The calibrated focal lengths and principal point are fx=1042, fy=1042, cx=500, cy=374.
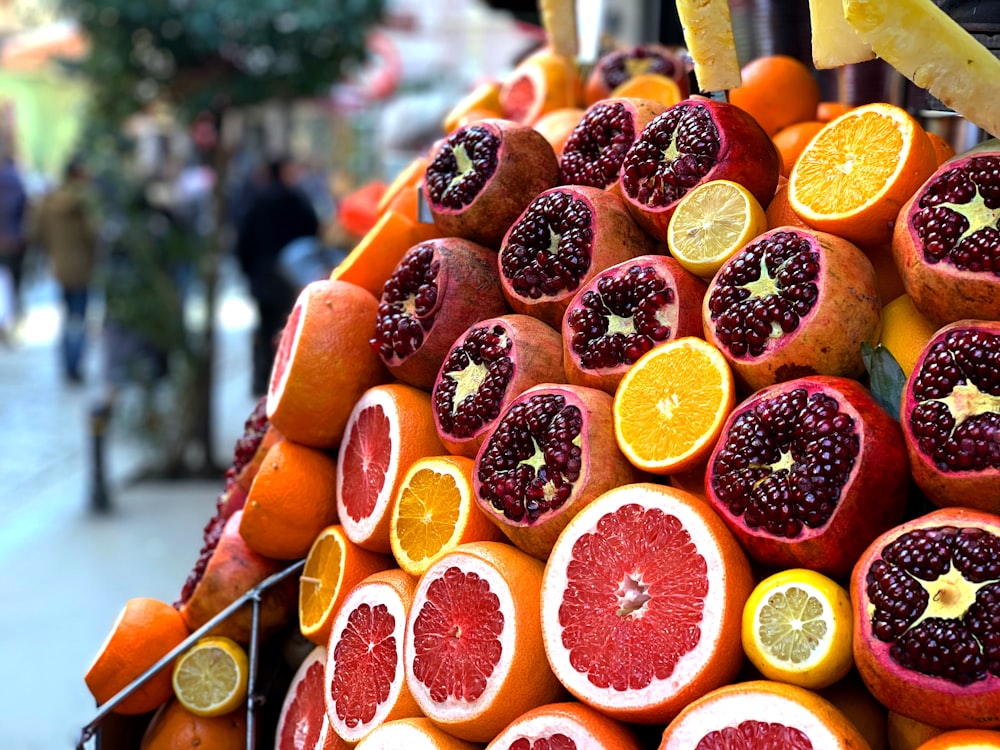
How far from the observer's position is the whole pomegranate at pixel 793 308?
4.42ft

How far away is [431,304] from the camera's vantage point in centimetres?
171

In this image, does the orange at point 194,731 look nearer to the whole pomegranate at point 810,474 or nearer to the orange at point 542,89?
the whole pomegranate at point 810,474

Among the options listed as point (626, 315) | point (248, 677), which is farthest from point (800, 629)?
point (248, 677)

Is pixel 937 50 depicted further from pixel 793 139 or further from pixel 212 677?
pixel 212 677

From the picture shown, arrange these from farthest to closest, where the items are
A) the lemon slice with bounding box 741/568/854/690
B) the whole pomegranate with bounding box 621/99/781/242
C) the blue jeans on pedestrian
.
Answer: the blue jeans on pedestrian → the whole pomegranate with bounding box 621/99/781/242 → the lemon slice with bounding box 741/568/854/690

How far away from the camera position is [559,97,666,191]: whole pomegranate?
1769mm

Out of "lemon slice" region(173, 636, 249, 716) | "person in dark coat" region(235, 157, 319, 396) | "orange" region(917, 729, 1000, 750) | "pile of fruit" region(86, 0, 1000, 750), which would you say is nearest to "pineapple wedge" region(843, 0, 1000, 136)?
"pile of fruit" region(86, 0, 1000, 750)

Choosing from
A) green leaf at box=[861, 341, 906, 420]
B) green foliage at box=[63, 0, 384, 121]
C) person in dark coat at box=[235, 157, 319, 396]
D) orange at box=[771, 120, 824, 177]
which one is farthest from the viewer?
person in dark coat at box=[235, 157, 319, 396]

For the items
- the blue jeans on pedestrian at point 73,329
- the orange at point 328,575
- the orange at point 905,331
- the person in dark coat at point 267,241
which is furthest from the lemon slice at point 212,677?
the blue jeans on pedestrian at point 73,329

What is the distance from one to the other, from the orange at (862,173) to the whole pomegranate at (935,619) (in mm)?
444

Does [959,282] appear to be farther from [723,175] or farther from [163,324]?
[163,324]

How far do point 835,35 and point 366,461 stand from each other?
0.98 metres

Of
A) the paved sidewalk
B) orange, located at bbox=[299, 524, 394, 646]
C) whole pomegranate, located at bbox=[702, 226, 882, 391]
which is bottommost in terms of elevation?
the paved sidewalk

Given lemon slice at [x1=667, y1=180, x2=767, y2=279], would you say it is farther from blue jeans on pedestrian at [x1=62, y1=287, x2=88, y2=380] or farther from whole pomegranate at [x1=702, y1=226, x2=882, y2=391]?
blue jeans on pedestrian at [x1=62, y1=287, x2=88, y2=380]
